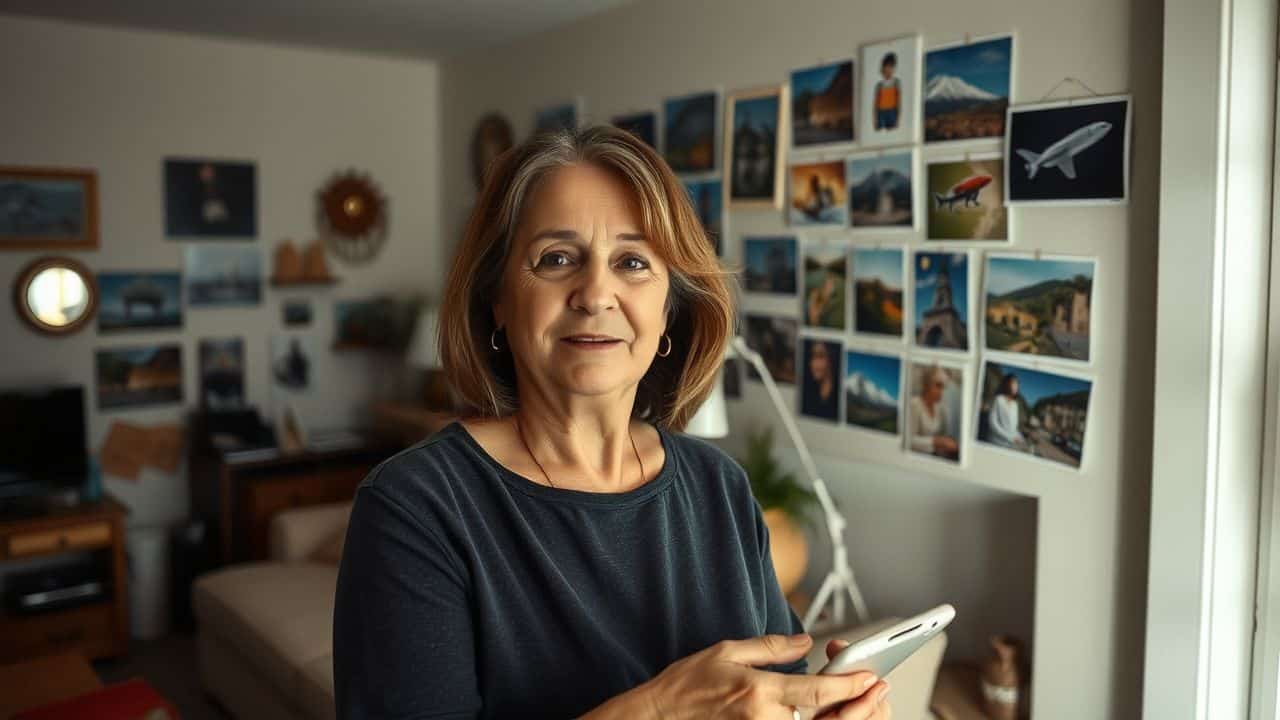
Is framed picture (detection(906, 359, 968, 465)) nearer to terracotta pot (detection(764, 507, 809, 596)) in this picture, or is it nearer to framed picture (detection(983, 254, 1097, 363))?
framed picture (detection(983, 254, 1097, 363))

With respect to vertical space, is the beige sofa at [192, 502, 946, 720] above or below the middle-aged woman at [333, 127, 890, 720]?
below

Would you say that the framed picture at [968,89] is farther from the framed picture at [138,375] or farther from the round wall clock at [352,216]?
the framed picture at [138,375]

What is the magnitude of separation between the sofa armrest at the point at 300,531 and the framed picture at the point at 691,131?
186 centimetres

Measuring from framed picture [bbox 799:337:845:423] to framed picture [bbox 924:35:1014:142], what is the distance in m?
0.73

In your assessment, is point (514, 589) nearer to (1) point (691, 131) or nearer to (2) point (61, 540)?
(1) point (691, 131)

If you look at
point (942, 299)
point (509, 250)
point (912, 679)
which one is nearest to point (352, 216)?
point (942, 299)

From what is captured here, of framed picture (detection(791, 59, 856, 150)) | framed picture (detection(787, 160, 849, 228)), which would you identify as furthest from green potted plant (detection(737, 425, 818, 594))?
framed picture (detection(791, 59, 856, 150))

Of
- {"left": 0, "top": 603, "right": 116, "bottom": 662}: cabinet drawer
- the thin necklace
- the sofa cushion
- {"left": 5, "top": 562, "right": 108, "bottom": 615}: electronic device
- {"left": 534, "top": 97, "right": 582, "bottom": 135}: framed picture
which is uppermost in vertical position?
{"left": 534, "top": 97, "right": 582, "bottom": 135}: framed picture

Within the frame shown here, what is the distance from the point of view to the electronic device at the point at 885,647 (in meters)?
1.12

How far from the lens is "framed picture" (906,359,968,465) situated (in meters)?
2.85

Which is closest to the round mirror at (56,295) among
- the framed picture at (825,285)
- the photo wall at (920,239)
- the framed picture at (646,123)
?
the framed picture at (646,123)

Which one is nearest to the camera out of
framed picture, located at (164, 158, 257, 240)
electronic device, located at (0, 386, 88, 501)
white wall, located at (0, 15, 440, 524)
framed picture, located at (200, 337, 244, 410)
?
electronic device, located at (0, 386, 88, 501)

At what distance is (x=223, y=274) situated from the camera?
478 centimetres

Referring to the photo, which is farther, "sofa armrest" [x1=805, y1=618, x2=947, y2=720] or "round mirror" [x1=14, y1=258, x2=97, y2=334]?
"round mirror" [x1=14, y1=258, x2=97, y2=334]
